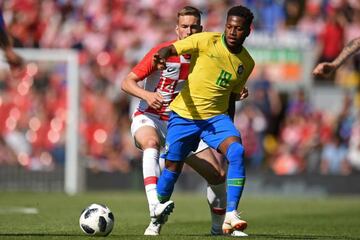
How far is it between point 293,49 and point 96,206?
1448 centimetres

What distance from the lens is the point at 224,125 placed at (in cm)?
1014

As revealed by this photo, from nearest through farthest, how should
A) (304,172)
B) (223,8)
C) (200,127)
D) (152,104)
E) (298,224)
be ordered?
(152,104) → (200,127) → (298,224) → (304,172) → (223,8)

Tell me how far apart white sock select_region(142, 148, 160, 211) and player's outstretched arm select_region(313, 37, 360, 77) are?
6.77 feet

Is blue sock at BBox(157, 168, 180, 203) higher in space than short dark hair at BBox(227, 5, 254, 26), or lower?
lower

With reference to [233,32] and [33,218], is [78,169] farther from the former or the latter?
[233,32]

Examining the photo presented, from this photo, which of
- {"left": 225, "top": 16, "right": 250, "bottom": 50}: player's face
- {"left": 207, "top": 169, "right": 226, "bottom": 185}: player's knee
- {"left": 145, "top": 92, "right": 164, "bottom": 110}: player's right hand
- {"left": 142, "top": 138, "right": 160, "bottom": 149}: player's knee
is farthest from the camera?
{"left": 142, "top": 138, "right": 160, "bottom": 149}: player's knee

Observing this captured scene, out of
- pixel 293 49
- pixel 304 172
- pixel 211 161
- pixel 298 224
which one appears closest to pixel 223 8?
pixel 293 49

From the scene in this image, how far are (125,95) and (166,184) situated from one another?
13.7 meters

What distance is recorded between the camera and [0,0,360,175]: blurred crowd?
21.6 metres

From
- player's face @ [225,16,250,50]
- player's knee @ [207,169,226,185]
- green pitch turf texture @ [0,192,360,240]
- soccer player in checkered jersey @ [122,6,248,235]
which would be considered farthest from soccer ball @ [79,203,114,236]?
player's face @ [225,16,250,50]

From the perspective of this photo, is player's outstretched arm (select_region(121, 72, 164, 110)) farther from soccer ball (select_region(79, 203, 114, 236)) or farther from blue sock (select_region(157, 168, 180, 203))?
soccer ball (select_region(79, 203, 114, 236))

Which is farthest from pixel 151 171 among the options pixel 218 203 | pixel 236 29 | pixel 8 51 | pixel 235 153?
pixel 8 51

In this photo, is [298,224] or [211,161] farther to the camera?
→ [298,224]

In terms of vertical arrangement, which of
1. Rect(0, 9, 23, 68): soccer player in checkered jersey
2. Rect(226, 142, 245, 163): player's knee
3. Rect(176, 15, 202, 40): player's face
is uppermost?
Rect(176, 15, 202, 40): player's face
